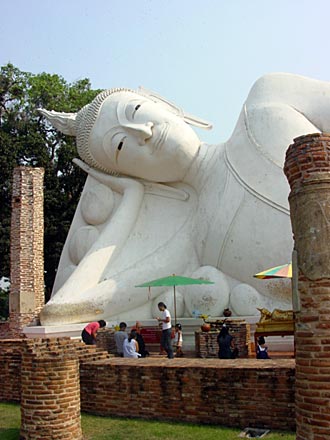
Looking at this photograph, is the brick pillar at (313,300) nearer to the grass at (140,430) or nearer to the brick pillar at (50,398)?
the grass at (140,430)

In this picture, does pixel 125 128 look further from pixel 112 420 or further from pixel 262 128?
pixel 112 420

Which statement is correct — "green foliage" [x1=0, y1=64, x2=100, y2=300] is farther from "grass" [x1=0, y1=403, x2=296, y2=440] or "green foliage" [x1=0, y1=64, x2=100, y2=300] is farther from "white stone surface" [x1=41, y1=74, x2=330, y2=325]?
"grass" [x1=0, y1=403, x2=296, y2=440]

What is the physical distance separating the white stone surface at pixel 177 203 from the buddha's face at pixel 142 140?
27 mm

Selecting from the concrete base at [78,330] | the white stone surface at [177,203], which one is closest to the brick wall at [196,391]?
the concrete base at [78,330]

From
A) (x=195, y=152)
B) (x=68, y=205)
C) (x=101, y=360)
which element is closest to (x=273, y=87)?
(x=195, y=152)

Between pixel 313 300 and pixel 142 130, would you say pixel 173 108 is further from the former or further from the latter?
pixel 313 300

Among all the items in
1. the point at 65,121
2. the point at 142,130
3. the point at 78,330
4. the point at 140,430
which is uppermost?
the point at 65,121

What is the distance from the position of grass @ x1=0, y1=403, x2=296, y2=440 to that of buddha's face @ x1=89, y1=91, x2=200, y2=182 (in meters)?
8.39

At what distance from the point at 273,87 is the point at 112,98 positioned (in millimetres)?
4168

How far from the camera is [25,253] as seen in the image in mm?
14398

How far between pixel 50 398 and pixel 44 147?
65.0ft

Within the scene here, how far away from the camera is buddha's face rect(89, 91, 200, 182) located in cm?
1362

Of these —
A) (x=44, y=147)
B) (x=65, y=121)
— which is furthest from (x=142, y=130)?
(x=44, y=147)

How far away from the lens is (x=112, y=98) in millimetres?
14516
